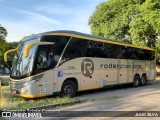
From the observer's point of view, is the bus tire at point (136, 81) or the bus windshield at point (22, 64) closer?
the bus windshield at point (22, 64)

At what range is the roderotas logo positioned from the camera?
1384cm

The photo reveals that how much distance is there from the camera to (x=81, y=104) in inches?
430

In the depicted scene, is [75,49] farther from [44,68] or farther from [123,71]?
[123,71]

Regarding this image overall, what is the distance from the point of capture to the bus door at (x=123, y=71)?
17.0 m

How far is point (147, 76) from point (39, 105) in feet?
43.1

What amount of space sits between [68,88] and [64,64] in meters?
1.27

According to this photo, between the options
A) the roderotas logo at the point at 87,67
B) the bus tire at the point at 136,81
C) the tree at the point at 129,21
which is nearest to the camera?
the roderotas logo at the point at 87,67

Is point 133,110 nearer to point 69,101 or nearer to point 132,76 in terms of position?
point 69,101

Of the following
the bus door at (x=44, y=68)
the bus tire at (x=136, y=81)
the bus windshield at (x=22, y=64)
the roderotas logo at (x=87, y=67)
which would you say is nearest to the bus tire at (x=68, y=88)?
the bus door at (x=44, y=68)

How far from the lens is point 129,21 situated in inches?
1205

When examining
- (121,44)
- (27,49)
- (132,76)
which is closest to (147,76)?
(132,76)

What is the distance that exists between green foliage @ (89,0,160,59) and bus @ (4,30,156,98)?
10.2m

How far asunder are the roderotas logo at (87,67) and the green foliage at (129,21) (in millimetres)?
12283

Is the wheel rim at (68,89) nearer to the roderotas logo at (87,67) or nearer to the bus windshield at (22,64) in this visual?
the roderotas logo at (87,67)
